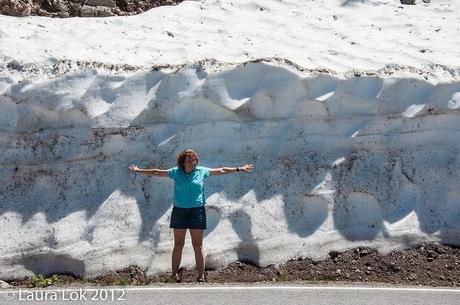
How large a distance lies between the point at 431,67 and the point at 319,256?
3412 mm

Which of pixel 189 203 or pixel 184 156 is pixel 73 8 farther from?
pixel 189 203

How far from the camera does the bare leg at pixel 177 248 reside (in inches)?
353

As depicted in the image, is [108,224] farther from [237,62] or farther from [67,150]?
[237,62]

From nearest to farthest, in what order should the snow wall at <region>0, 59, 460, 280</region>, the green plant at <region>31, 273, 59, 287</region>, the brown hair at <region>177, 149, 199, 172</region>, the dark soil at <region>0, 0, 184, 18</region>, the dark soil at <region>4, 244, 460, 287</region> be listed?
1. the brown hair at <region>177, 149, 199, 172</region>
2. the green plant at <region>31, 273, 59, 287</region>
3. the dark soil at <region>4, 244, 460, 287</region>
4. the snow wall at <region>0, 59, 460, 280</region>
5. the dark soil at <region>0, 0, 184, 18</region>

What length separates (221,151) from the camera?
10.4m

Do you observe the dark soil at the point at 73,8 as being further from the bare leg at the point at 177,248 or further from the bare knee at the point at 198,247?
the bare knee at the point at 198,247

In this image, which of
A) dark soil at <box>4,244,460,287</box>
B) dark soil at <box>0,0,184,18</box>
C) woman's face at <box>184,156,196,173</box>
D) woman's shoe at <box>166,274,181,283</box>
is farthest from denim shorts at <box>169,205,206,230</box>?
dark soil at <box>0,0,184,18</box>

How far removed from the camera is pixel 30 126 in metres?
10.2

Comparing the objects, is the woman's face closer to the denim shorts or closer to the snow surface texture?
the denim shorts

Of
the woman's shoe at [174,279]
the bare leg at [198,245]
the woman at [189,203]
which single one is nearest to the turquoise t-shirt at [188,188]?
the woman at [189,203]

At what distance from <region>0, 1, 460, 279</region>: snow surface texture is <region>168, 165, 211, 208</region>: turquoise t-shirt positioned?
3.10 ft

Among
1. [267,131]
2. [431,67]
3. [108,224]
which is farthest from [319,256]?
[431,67]

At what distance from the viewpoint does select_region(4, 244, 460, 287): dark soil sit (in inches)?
367

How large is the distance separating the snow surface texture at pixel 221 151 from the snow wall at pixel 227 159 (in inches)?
0.6
